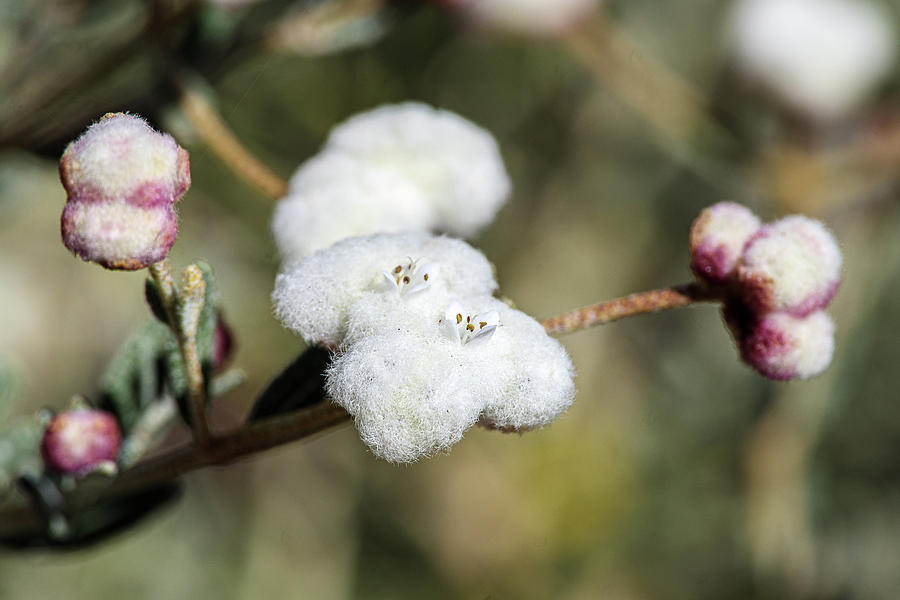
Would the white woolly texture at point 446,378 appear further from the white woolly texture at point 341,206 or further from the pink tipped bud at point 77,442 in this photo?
the pink tipped bud at point 77,442

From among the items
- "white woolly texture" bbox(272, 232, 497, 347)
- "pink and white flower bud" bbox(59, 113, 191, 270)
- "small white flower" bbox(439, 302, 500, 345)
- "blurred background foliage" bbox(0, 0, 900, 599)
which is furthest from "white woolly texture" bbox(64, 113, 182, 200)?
"blurred background foliage" bbox(0, 0, 900, 599)

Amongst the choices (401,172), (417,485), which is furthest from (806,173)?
(401,172)

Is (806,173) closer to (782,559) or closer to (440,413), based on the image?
(782,559)

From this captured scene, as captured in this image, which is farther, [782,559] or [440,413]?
[782,559]

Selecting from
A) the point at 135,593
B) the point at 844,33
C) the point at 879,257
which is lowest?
the point at 135,593

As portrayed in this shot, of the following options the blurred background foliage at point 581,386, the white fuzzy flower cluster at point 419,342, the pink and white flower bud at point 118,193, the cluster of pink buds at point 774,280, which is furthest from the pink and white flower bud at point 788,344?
the blurred background foliage at point 581,386

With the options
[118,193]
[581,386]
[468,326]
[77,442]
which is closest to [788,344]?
[468,326]

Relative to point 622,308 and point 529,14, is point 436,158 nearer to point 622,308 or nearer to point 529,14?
point 622,308
